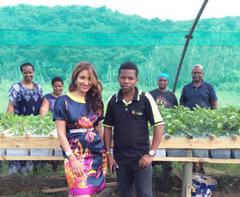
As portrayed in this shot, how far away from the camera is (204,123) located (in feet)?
14.4

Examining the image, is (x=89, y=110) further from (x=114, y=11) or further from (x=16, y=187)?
(x=114, y=11)

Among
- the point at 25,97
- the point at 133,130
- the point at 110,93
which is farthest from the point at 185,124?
the point at 110,93

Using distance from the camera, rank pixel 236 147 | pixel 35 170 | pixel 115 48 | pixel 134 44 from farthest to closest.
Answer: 1. pixel 115 48
2. pixel 134 44
3. pixel 35 170
4. pixel 236 147

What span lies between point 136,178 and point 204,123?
3.57ft

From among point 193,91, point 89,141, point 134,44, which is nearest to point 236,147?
point 89,141

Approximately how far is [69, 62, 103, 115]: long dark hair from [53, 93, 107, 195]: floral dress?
5 cm

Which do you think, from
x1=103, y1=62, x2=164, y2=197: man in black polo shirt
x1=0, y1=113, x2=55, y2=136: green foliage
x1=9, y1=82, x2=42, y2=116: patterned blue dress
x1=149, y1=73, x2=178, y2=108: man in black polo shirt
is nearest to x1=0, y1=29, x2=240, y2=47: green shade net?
x1=149, y1=73, x2=178, y2=108: man in black polo shirt

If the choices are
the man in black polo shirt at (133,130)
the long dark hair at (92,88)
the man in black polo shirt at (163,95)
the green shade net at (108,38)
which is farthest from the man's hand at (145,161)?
the green shade net at (108,38)

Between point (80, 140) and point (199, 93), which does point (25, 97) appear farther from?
point (199, 93)

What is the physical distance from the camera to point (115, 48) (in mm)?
8859

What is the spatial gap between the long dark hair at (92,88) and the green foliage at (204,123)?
1073 mm

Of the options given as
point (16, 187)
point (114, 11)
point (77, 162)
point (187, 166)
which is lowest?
point (16, 187)

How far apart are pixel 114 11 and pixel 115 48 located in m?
1.01

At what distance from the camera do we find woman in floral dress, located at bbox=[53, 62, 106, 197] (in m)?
3.30
